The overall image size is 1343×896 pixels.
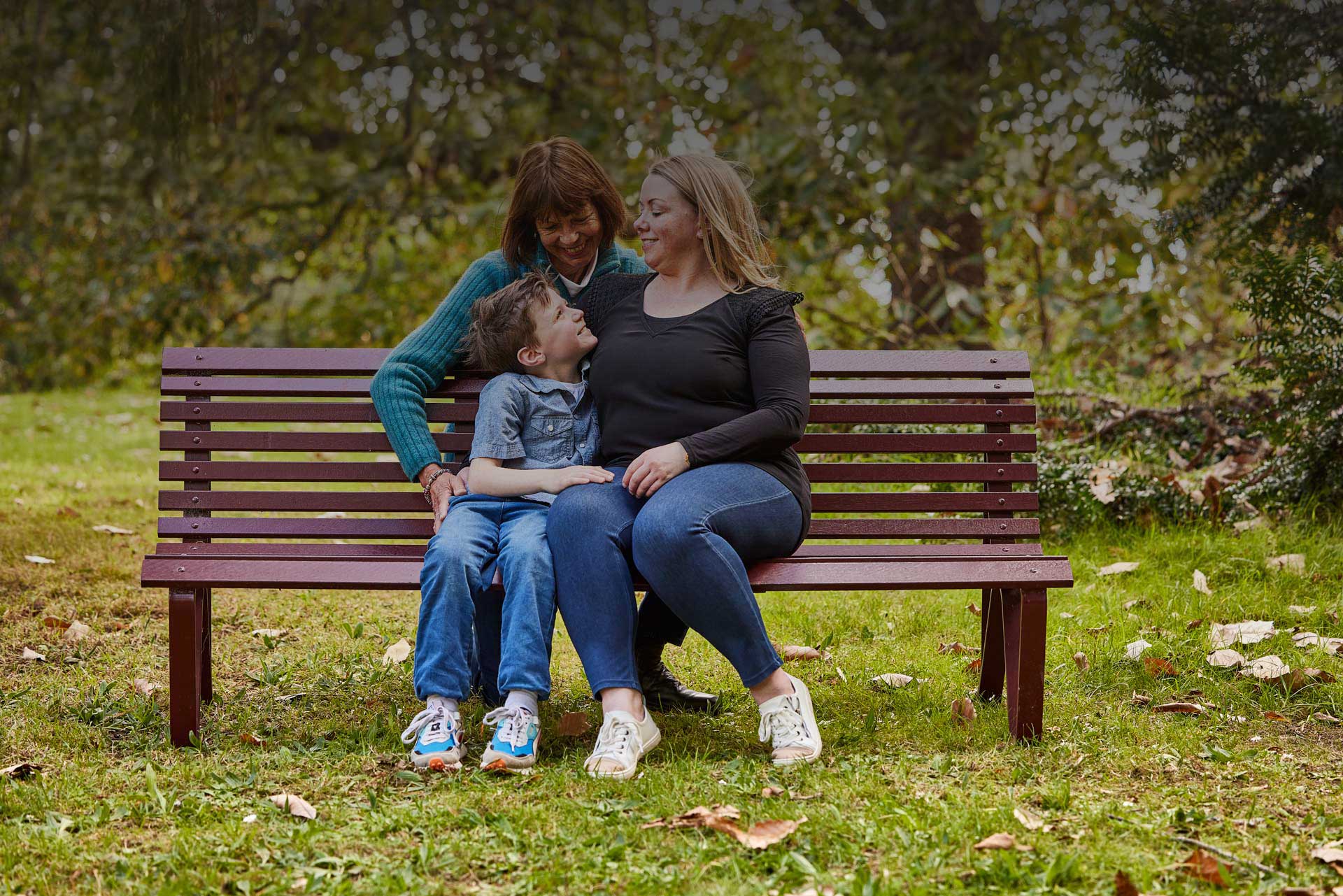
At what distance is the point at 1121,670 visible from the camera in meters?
3.49

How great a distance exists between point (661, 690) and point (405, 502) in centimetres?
84

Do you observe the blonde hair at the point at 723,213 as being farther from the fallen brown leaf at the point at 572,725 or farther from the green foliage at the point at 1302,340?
the green foliage at the point at 1302,340

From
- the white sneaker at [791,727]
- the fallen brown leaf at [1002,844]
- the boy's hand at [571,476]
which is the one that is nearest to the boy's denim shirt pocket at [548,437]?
the boy's hand at [571,476]

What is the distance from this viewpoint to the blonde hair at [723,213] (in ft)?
10.3

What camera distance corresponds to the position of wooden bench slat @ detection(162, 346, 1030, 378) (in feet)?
10.8

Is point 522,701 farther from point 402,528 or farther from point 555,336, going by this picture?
point 555,336

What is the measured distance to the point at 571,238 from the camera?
3.33 m

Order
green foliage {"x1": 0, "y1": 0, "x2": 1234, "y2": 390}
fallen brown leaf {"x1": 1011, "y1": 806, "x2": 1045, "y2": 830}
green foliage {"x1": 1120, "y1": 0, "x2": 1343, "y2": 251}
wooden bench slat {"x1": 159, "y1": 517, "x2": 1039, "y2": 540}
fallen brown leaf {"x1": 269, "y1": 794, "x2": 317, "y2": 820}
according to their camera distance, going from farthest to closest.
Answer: green foliage {"x1": 0, "y1": 0, "x2": 1234, "y2": 390} < green foliage {"x1": 1120, "y1": 0, "x2": 1343, "y2": 251} < wooden bench slat {"x1": 159, "y1": 517, "x2": 1039, "y2": 540} < fallen brown leaf {"x1": 269, "y1": 794, "x2": 317, "y2": 820} < fallen brown leaf {"x1": 1011, "y1": 806, "x2": 1045, "y2": 830}

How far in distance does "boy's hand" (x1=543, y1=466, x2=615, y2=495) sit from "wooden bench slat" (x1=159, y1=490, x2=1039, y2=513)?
0.45m

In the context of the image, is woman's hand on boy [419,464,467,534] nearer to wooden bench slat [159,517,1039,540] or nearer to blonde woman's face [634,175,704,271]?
wooden bench slat [159,517,1039,540]

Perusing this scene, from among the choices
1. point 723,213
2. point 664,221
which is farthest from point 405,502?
point 723,213

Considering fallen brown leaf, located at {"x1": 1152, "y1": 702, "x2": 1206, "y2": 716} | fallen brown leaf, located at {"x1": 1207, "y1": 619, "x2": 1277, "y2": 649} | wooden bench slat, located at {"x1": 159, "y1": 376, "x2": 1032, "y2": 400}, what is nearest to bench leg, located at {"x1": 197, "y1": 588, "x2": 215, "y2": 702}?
wooden bench slat, located at {"x1": 159, "y1": 376, "x2": 1032, "y2": 400}

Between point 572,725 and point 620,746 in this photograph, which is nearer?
point 620,746

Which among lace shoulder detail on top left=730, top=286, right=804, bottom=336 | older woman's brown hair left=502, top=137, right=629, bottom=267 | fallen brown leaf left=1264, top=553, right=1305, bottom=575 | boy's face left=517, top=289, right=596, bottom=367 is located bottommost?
fallen brown leaf left=1264, top=553, right=1305, bottom=575
